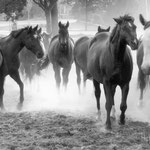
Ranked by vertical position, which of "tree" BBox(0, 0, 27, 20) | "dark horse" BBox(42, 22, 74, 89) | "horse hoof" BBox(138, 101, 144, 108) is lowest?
"horse hoof" BBox(138, 101, 144, 108)

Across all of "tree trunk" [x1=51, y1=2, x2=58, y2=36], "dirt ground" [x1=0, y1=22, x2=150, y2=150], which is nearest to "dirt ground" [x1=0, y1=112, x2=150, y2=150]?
"dirt ground" [x1=0, y1=22, x2=150, y2=150]

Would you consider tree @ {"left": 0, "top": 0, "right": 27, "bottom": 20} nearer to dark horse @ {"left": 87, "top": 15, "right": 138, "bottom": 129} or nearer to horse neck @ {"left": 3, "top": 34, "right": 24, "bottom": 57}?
horse neck @ {"left": 3, "top": 34, "right": 24, "bottom": 57}

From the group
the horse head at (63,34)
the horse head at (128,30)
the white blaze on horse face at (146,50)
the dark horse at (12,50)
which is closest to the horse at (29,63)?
the horse head at (63,34)

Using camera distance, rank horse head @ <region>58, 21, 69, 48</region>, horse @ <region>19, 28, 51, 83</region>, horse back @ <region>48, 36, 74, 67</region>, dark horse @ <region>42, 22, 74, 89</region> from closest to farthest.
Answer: horse head @ <region>58, 21, 69, 48</region>
dark horse @ <region>42, 22, 74, 89</region>
horse back @ <region>48, 36, 74, 67</region>
horse @ <region>19, 28, 51, 83</region>

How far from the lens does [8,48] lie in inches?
373

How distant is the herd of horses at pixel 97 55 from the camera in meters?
6.94

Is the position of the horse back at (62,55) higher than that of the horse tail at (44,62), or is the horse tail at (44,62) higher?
the horse back at (62,55)

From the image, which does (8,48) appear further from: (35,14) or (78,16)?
(35,14)

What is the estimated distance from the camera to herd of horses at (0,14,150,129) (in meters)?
6.94

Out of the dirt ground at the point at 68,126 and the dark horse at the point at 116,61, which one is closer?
the dirt ground at the point at 68,126

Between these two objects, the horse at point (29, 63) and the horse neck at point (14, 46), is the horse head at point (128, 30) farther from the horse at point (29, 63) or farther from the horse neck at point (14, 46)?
the horse at point (29, 63)

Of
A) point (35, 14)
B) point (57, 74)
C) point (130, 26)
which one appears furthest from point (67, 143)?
point (35, 14)

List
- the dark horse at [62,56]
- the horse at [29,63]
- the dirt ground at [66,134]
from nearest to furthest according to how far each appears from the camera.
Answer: the dirt ground at [66,134] → the dark horse at [62,56] → the horse at [29,63]

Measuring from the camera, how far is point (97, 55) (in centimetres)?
763
